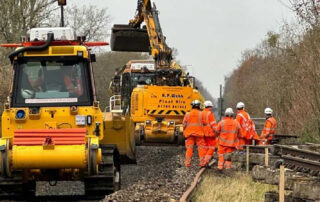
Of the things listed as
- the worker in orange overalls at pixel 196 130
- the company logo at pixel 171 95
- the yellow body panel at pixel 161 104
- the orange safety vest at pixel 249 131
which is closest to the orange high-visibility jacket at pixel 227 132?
the worker in orange overalls at pixel 196 130

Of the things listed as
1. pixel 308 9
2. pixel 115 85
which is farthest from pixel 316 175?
pixel 115 85

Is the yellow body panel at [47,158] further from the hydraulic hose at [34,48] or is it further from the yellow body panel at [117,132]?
the hydraulic hose at [34,48]

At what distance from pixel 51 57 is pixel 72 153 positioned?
1994 mm

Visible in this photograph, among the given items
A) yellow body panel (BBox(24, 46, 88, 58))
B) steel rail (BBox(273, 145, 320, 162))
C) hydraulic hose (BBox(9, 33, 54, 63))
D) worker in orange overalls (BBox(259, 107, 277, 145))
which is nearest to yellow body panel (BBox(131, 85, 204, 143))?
worker in orange overalls (BBox(259, 107, 277, 145))

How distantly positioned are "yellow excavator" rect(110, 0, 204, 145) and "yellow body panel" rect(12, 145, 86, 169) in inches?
420

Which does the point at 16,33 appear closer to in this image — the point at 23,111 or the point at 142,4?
the point at 142,4

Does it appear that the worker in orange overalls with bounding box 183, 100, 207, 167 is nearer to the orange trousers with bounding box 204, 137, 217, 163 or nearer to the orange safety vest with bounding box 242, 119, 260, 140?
the orange trousers with bounding box 204, 137, 217, 163

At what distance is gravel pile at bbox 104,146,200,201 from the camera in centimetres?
1041

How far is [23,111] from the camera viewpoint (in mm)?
Answer: 10969

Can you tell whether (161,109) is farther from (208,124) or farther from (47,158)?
(47,158)

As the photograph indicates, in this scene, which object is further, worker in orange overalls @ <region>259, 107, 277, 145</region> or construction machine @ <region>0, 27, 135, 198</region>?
worker in orange overalls @ <region>259, 107, 277, 145</region>

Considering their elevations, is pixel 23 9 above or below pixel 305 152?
above

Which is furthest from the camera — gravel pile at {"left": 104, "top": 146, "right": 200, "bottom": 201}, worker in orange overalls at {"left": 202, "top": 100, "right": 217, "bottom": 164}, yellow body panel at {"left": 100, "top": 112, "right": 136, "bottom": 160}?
worker in orange overalls at {"left": 202, "top": 100, "right": 217, "bottom": 164}

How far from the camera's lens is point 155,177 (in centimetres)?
1398
